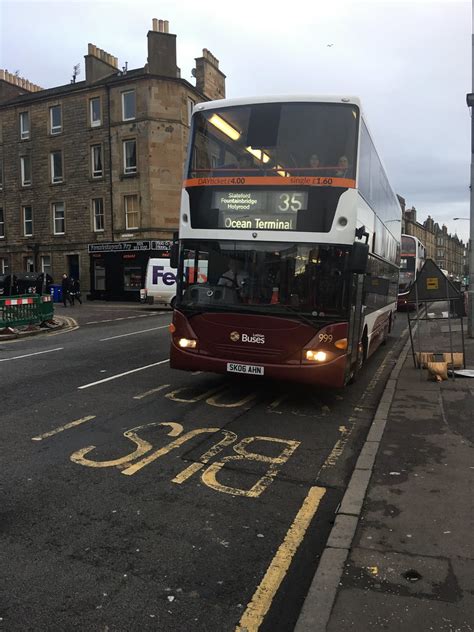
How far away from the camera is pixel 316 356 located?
22.0 feet

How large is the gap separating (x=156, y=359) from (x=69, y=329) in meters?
7.79

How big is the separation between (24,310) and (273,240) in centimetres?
1243

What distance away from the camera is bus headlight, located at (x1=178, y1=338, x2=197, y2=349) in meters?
7.31

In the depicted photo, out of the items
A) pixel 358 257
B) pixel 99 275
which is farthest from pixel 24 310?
pixel 99 275

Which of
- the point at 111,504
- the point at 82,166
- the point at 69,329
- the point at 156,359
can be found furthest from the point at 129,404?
the point at 82,166

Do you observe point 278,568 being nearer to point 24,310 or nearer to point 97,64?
point 24,310

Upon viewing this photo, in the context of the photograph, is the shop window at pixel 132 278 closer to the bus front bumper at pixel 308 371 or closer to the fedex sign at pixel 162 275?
the fedex sign at pixel 162 275

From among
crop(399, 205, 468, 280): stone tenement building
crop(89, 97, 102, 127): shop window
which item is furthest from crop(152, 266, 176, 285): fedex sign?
crop(399, 205, 468, 280): stone tenement building

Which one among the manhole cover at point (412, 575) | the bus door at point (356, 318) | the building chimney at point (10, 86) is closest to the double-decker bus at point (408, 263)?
the bus door at point (356, 318)

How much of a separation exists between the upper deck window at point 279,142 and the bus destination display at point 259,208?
11.0 inches

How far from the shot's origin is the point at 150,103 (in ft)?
107

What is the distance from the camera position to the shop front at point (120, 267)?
110ft

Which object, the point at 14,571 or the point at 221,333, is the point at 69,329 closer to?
the point at 221,333

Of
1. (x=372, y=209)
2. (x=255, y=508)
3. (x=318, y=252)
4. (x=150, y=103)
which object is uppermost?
(x=150, y=103)
